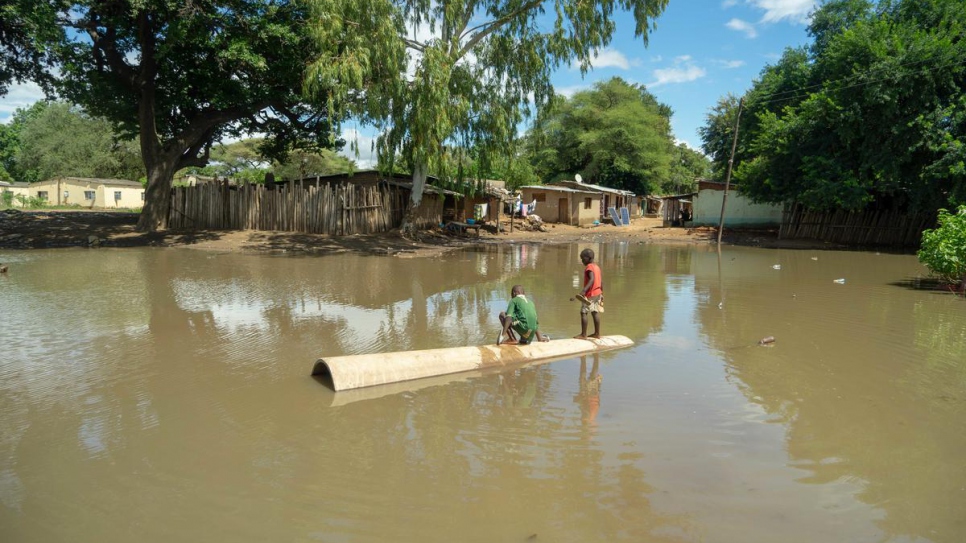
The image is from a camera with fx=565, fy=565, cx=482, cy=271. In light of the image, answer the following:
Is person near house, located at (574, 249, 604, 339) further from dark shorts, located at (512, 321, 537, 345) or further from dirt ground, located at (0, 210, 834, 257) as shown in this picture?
dirt ground, located at (0, 210, 834, 257)

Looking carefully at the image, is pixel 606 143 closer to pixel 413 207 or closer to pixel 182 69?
pixel 413 207

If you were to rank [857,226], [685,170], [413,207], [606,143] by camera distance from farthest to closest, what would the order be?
[685,170] < [606,143] < [857,226] < [413,207]

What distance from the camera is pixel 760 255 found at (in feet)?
67.9

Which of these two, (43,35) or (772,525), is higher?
(43,35)

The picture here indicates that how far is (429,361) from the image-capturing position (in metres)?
6.11

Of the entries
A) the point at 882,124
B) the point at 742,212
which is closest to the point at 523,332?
the point at 882,124

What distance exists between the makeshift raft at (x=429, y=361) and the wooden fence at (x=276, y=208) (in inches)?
605

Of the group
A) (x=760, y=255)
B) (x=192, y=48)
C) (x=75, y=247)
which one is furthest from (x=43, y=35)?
(x=760, y=255)

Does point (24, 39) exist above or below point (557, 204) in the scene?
above

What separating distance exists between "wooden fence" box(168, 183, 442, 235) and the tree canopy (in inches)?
698

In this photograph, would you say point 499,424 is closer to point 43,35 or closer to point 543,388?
point 543,388

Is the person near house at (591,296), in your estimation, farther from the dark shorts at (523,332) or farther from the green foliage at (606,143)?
the green foliage at (606,143)

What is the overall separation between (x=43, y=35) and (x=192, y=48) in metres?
4.11

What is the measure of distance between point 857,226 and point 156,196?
92.4 feet
